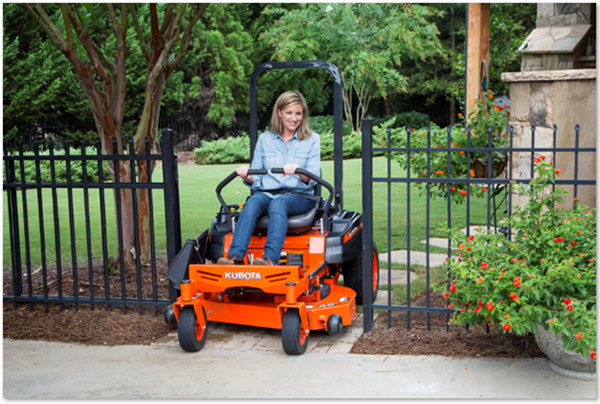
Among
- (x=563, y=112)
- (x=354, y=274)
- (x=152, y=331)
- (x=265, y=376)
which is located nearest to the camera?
(x=265, y=376)

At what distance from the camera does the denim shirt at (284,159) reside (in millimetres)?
4152

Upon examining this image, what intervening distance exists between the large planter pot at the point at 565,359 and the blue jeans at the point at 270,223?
159 centimetres

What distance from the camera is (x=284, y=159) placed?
427 centimetres

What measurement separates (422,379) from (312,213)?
1.35 m

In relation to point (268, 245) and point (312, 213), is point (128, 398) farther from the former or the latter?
point (312, 213)

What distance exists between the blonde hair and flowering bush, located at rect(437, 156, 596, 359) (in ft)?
4.52

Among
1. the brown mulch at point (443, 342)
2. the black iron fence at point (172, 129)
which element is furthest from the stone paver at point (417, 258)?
the black iron fence at point (172, 129)

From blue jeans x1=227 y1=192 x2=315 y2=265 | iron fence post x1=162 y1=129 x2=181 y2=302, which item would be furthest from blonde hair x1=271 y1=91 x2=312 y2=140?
iron fence post x1=162 y1=129 x2=181 y2=302

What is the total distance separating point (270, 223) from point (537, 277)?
5.34 feet

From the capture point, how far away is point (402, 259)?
599 centimetres

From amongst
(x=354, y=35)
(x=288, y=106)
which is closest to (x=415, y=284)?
(x=288, y=106)

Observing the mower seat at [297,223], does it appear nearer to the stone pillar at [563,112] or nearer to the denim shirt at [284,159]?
the denim shirt at [284,159]

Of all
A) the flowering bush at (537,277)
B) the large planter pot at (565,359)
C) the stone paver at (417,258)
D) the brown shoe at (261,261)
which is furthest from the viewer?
the stone paver at (417,258)

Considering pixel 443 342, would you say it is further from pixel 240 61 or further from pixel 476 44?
pixel 240 61
